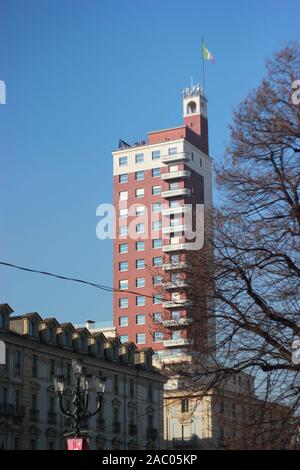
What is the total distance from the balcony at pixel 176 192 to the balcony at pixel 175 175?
132cm

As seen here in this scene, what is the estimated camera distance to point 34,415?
51406 mm

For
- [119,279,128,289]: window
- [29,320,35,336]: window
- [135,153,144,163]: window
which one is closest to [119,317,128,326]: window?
[119,279,128,289]: window

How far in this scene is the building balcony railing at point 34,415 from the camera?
5116 cm

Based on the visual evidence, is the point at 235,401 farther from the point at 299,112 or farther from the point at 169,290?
the point at 299,112

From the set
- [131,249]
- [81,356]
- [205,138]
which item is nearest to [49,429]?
[81,356]

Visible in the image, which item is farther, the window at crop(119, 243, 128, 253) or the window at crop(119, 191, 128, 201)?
the window at crop(119, 191, 128, 201)

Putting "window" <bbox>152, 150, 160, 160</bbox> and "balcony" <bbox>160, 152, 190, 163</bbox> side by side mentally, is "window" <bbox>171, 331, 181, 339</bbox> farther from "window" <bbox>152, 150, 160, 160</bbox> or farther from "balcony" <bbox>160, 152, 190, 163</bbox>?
"window" <bbox>152, 150, 160, 160</bbox>

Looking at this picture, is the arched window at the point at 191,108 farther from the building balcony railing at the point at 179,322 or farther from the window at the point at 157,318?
the building balcony railing at the point at 179,322

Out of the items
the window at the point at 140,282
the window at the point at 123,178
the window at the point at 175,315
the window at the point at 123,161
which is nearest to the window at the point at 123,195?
the window at the point at 123,178

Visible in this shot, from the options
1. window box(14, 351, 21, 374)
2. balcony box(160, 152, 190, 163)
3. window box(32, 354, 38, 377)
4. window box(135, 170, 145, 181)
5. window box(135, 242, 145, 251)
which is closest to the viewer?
window box(14, 351, 21, 374)

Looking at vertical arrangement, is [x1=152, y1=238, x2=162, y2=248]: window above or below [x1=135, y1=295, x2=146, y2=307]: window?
above

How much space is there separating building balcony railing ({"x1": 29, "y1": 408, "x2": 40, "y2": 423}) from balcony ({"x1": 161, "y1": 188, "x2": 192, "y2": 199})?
37.8m

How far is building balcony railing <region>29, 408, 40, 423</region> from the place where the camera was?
2014 inches

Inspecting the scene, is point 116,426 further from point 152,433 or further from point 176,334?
point 176,334
